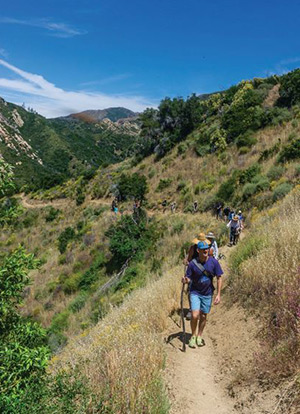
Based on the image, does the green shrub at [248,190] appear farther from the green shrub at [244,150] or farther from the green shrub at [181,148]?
the green shrub at [181,148]

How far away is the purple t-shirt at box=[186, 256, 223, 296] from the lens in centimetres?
450

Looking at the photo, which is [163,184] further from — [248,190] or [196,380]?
[196,380]

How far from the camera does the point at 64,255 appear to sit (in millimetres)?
23688

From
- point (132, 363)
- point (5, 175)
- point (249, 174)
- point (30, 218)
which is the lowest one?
point (30, 218)

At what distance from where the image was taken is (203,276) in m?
4.51

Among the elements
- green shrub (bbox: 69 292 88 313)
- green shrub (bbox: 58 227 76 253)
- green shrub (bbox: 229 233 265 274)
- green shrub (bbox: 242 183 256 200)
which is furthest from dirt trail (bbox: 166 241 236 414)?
green shrub (bbox: 58 227 76 253)

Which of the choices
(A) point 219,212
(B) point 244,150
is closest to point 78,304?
(A) point 219,212

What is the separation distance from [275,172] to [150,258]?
28.0 ft

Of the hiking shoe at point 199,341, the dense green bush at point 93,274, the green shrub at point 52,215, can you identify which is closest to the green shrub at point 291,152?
the dense green bush at point 93,274

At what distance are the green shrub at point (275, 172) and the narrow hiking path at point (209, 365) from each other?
41.8 ft

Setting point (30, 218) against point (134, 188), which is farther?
point (30, 218)

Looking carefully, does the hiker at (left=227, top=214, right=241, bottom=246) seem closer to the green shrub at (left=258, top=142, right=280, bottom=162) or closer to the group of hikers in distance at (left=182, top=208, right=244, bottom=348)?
the group of hikers in distance at (left=182, top=208, right=244, bottom=348)

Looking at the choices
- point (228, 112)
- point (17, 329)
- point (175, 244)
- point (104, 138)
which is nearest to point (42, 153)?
point (104, 138)

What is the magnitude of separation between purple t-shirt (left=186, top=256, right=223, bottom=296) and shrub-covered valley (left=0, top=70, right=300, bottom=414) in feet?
2.53
